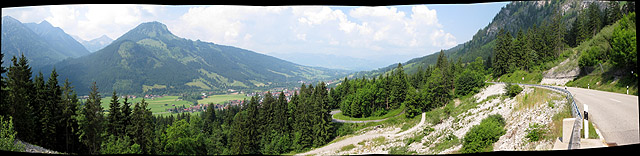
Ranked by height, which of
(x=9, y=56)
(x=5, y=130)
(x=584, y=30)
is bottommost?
(x=5, y=130)

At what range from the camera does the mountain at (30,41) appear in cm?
437

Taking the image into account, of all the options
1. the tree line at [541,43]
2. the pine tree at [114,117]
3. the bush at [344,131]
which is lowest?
the bush at [344,131]

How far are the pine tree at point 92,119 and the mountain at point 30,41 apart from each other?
1.59m

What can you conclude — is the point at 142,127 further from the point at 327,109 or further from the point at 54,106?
the point at 327,109

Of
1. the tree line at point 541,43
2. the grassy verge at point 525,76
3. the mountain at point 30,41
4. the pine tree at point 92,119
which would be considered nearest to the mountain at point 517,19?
the tree line at point 541,43

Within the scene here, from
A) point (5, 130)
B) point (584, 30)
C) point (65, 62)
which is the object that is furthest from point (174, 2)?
point (584, 30)

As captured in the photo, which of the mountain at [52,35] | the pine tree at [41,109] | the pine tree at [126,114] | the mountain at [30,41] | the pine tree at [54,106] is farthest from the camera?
the pine tree at [126,114]

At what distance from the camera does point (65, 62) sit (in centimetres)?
1379

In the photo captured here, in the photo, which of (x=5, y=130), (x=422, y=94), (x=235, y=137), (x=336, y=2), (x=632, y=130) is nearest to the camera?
(x=336, y=2)

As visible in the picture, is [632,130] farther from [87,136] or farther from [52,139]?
[52,139]

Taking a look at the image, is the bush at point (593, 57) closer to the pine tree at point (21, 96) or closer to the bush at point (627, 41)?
the bush at point (627, 41)

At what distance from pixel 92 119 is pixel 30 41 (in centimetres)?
470

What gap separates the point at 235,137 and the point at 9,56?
527cm

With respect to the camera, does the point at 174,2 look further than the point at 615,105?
No
